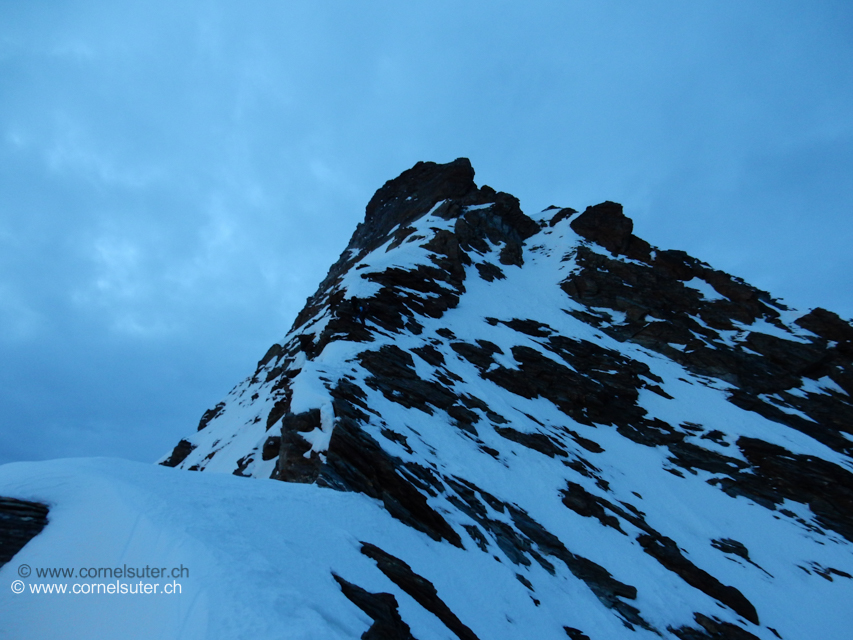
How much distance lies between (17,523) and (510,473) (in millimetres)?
14968

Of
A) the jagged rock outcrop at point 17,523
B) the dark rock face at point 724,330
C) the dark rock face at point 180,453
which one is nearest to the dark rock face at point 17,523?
the jagged rock outcrop at point 17,523

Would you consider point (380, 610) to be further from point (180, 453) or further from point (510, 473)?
point (180, 453)

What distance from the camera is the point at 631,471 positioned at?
79.9ft

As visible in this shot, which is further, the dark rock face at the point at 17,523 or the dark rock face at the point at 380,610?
the dark rock face at the point at 17,523

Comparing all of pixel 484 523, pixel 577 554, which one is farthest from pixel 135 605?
pixel 577 554

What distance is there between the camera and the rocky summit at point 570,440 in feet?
38.7

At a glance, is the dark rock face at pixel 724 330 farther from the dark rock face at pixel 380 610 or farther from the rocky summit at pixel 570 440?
the dark rock face at pixel 380 610

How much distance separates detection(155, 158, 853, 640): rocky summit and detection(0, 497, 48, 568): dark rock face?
421 cm

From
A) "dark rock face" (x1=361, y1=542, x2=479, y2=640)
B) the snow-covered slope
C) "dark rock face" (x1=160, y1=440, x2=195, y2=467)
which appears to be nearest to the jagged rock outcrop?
the snow-covered slope

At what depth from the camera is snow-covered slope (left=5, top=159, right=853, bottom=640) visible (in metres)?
6.40

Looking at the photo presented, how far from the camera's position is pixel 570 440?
24562 millimetres

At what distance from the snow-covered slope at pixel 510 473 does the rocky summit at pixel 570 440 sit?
123mm

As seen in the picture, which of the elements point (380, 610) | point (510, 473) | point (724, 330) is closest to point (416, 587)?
point (380, 610)

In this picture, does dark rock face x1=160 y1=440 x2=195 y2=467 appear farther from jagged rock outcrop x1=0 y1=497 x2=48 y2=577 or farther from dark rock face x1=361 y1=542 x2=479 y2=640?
dark rock face x1=361 y1=542 x2=479 y2=640
